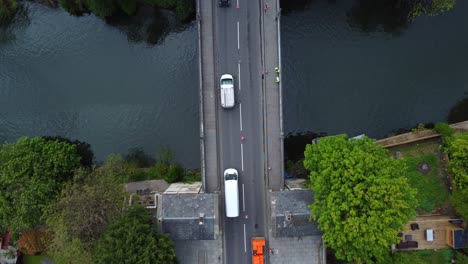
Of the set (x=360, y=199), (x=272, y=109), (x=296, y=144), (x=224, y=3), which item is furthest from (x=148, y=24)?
(x=360, y=199)

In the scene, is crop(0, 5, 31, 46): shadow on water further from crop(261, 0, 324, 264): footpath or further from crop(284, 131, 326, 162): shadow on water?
crop(284, 131, 326, 162): shadow on water

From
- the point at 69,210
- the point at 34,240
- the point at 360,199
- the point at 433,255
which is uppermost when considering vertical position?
the point at 360,199

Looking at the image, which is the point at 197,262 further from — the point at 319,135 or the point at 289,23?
the point at 289,23

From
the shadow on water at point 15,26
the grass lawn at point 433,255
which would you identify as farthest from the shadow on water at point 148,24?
the grass lawn at point 433,255

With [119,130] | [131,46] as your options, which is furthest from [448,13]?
[119,130]

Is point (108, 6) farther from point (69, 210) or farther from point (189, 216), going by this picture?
point (189, 216)

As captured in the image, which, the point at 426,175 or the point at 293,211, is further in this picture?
the point at 426,175

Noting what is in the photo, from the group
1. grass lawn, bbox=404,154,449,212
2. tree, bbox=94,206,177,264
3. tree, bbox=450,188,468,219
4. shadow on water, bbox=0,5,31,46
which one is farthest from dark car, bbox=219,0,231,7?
tree, bbox=450,188,468,219
